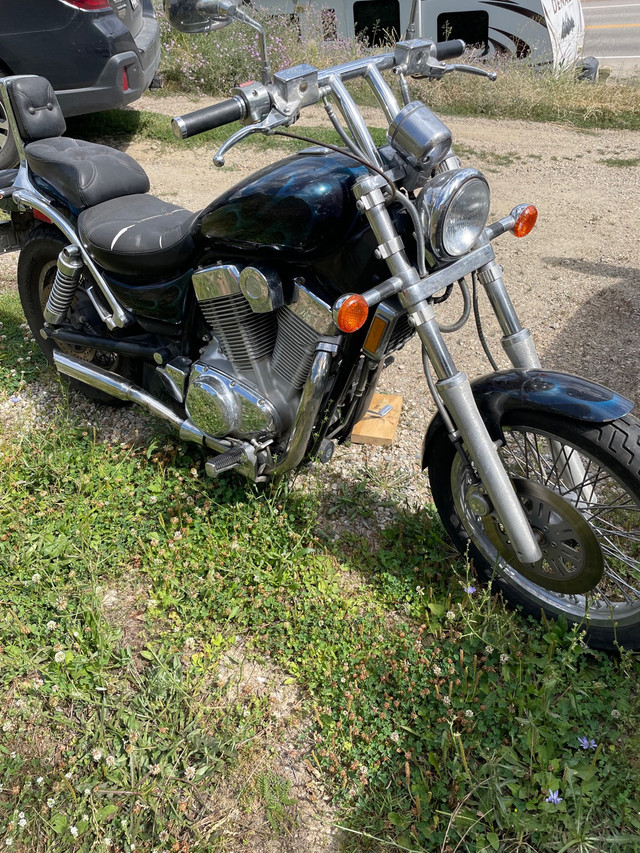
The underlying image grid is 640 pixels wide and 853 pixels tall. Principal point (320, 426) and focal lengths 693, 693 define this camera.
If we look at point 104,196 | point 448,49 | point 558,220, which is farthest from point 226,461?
point 558,220

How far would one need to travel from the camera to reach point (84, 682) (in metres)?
2.29

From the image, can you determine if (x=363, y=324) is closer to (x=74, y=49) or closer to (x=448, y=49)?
(x=448, y=49)

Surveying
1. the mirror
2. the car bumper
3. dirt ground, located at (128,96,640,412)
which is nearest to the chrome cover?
the mirror

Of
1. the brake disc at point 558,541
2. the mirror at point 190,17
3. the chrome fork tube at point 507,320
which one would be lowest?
the brake disc at point 558,541

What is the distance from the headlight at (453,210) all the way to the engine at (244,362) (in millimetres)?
554

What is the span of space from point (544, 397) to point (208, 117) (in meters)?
1.21

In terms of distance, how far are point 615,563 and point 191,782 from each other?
1.58 meters

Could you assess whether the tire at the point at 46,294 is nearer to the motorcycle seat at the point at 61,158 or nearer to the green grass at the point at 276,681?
the motorcycle seat at the point at 61,158

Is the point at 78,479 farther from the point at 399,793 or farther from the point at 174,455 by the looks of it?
the point at 399,793

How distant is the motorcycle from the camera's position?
77.7 inches

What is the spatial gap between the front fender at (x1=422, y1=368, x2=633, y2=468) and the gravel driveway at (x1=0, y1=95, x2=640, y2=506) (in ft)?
3.23

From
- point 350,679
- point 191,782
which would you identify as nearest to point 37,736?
point 191,782

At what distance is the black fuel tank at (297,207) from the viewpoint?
6.96 feet

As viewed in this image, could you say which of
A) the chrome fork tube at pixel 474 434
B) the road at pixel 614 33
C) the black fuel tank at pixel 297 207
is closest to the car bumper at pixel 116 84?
the black fuel tank at pixel 297 207
